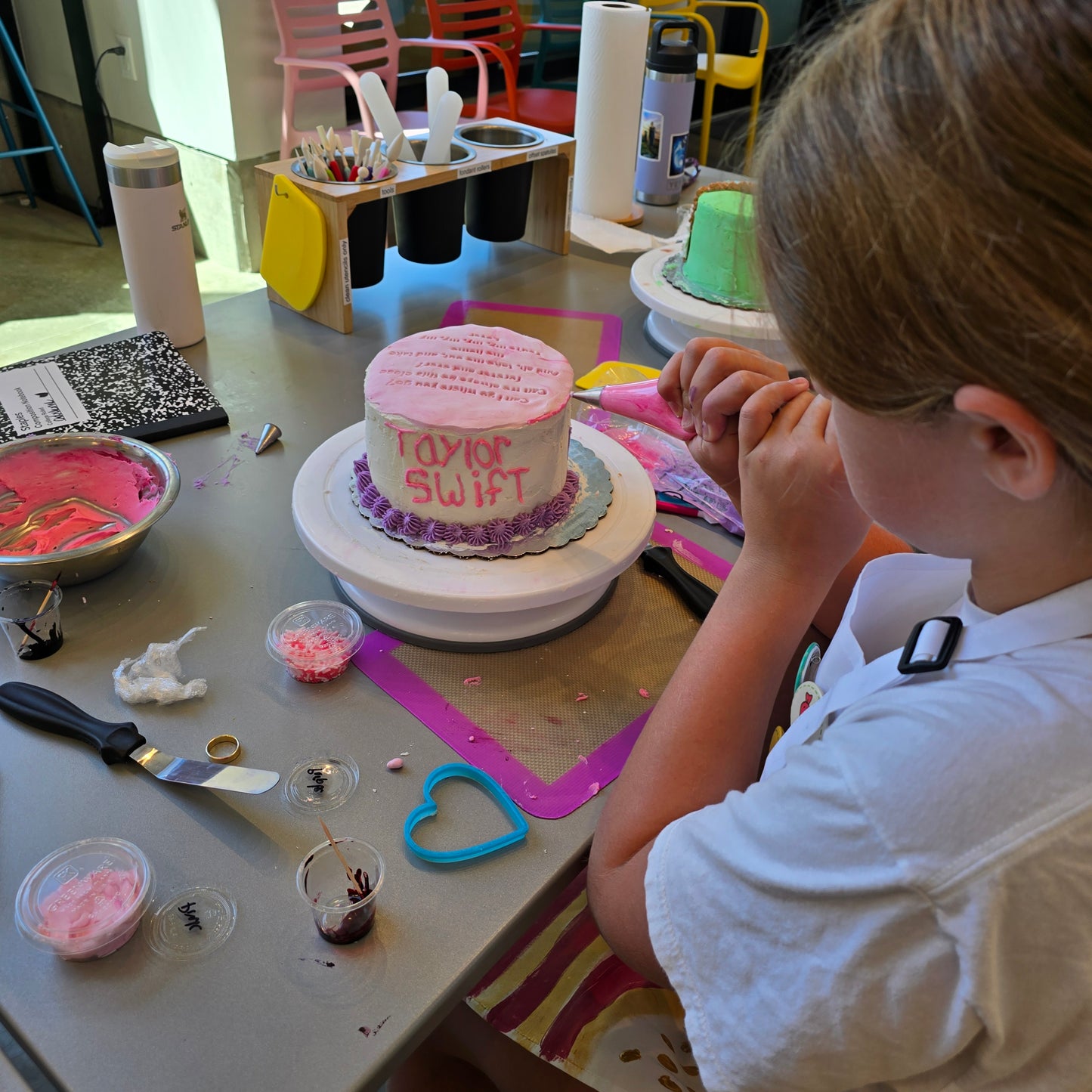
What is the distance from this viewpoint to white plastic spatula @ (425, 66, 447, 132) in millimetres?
1426

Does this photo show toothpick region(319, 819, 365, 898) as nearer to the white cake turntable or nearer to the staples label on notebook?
the staples label on notebook

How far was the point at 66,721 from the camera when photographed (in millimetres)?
717

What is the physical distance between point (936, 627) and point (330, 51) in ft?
11.1

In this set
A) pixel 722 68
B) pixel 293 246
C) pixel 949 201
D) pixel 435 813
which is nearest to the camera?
pixel 949 201

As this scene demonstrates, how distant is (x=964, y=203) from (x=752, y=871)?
0.36 m

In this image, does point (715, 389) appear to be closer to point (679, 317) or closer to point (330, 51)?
point (679, 317)

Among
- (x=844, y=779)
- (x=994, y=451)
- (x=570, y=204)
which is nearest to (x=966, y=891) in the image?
(x=844, y=779)

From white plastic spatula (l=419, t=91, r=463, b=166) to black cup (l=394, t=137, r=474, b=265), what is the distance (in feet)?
0.11

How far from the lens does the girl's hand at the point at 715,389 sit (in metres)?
0.78

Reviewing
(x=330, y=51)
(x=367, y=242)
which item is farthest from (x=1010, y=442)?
(x=330, y=51)

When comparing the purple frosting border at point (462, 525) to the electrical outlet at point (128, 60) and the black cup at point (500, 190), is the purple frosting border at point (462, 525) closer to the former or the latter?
the black cup at point (500, 190)

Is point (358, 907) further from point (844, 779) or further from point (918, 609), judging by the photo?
point (918, 609)

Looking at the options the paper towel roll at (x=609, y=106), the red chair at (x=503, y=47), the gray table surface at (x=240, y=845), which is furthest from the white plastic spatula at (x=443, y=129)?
the red chair at (x=503, y=47)

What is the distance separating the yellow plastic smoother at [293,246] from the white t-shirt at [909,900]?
109 cm
